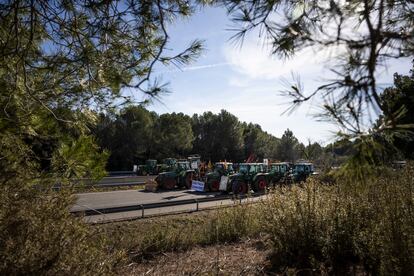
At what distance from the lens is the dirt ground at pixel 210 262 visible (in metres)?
6.10

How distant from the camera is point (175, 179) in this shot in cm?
2614

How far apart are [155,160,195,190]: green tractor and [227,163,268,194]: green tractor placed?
364 cm

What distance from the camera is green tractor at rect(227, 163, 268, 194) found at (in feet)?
75.0

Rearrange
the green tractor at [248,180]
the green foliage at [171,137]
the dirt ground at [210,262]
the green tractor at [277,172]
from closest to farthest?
the dirt ground at [210,262]
the green tractor at [248,180]
the green tractor at [277,172]
the green foliage at [171,137]

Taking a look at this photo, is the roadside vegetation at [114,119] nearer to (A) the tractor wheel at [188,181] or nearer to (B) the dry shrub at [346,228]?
(B) the dry shrub at [346,228]

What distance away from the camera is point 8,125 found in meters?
4.64

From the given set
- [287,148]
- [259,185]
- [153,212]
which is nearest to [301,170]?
[259,185]

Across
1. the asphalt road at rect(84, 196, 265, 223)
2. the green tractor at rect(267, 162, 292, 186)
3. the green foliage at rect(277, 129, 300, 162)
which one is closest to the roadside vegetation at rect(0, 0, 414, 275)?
the asphalt road at rect(84, 196, 265, 223)

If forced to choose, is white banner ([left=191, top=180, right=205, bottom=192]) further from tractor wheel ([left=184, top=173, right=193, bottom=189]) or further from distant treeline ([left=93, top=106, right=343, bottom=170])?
distant treeline ([left=93, top=106, right=343, bottom=170])

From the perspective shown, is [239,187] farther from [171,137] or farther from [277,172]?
[171,137]

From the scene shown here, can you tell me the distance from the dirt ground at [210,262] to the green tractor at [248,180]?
14044 millimetres

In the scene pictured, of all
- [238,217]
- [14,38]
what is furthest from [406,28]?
[238,217]

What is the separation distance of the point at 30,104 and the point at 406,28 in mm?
4057

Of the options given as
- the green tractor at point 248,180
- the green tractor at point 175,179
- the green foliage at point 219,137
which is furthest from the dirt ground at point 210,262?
the green foliage at point 219,137
